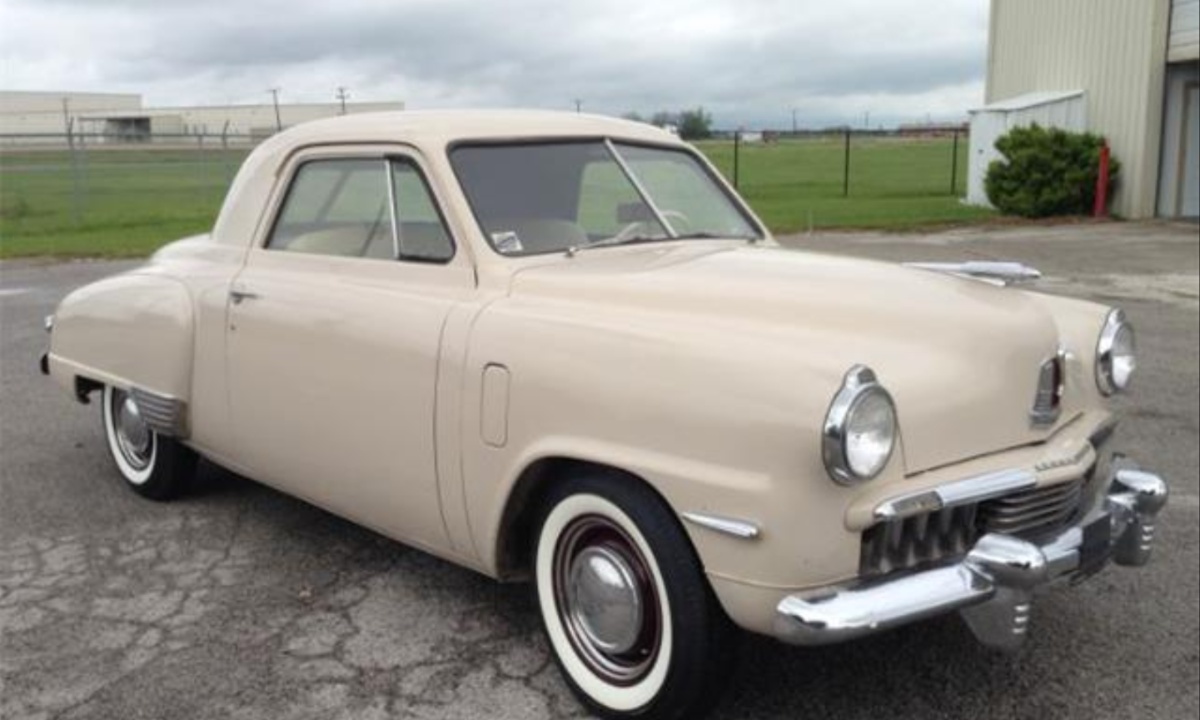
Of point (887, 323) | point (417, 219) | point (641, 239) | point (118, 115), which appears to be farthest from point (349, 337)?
point (118, 115)

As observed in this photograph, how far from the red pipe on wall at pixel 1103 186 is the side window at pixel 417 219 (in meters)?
19.1

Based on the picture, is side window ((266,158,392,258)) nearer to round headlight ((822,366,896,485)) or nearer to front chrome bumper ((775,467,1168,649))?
round headlight ((822,366,896,485))

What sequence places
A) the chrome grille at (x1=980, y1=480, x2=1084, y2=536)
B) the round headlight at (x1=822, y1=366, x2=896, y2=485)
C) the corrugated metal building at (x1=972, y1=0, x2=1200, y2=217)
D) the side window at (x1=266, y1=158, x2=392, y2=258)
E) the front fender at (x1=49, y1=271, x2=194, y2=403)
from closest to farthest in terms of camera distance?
the round headlight at (x1=822, y1=366, x2=896, y2=485) < the chrome grille at (x1=980, y1=480, x2=1084, y2=536) < the side window at (x1=266, y1=158, x2=392, y2=258) < the front fender at (x1=49, y1=271, x2=194, y2=403) < the corrugated metal building at (x1=972, y1=0, x2=1200, y2=217)

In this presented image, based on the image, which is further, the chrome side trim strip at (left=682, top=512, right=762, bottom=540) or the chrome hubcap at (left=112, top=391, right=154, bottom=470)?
the chrome hubcap at (left=112, top=391, right=154, bottom=470)

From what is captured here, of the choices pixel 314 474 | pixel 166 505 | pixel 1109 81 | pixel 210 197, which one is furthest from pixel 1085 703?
pixel 210 197

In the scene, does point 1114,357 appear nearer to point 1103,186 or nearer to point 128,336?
point 128,336

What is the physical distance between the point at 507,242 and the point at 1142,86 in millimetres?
19098

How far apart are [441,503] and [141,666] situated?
103 centimetres

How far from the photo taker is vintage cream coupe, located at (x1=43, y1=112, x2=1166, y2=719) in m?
2.83

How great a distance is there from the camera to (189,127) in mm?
30359

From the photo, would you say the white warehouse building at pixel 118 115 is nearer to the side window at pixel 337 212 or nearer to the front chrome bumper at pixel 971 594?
the side window at pixel 337 212

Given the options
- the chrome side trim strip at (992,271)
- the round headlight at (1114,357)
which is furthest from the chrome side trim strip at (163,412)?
the round headlight at (1114,357)

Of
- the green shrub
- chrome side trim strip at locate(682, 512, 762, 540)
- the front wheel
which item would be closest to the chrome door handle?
the front wheel

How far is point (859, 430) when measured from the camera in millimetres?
2785
